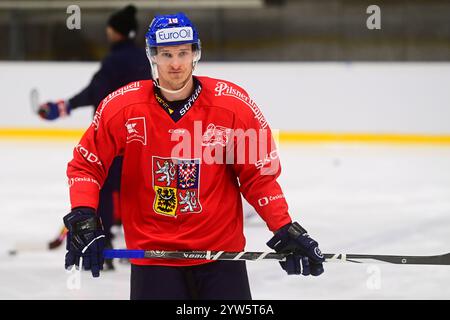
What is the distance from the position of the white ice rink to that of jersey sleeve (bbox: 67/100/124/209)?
134 centimetres

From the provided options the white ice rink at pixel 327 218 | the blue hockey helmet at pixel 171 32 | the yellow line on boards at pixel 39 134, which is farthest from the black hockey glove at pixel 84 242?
the yellow line on boards at pixel 39 134

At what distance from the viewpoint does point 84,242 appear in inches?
80.0

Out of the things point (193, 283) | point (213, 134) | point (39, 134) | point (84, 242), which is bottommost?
point (39, 134)

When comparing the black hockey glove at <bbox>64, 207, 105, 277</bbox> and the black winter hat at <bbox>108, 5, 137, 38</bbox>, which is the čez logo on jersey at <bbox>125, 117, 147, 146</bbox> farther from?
the black winter hat at <bbox>108, 5, 137, 38</bbox>

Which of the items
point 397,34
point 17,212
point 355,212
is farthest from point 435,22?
point 17,212

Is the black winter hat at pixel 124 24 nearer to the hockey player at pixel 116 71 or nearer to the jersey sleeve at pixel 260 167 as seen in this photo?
the hockey player at pixel 116 71

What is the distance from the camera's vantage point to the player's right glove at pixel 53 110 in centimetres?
377

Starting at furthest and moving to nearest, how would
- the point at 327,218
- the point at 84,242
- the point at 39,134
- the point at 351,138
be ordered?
the point at 39,134
the point at 351,138
the point at 327,218
the point at 84,242

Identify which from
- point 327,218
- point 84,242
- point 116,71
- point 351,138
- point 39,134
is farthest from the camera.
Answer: point 39,134

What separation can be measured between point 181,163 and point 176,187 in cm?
6

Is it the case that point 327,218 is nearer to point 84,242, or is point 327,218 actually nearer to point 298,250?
point 298,250

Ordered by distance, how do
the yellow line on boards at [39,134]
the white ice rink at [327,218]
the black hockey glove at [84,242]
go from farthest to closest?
the yellow line on boards at [39,134] < the white ice rink at [327,218] < the black hockey glove at [84,242]

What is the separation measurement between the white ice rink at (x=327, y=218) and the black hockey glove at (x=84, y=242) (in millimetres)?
1348

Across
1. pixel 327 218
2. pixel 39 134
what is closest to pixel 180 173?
pixel 327 218
